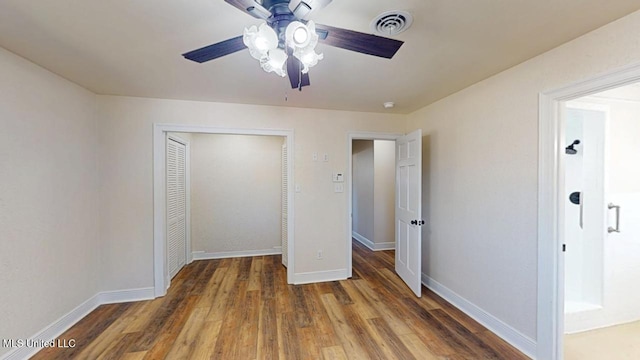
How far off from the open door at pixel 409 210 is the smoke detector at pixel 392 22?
1569 mm

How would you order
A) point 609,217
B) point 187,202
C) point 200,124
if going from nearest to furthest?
point 609,217, point 200,124, point 187,202

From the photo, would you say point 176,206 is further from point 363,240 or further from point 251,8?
point 363,240

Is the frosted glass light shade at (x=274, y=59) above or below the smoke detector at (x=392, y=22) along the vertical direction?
below

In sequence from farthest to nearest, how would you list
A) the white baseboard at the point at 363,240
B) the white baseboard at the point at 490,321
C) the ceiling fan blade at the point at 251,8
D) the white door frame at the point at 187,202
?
1. the white baseboard at the point at 363,240
2. the white door frame at the point at 187,202
3. the white baseboard at the point at 490,321
4. the ceiling fan blade at the point at 251,8

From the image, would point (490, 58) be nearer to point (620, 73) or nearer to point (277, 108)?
point (620, 73)

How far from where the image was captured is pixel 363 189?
17.7 feet

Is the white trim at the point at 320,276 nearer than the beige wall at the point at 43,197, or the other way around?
the beige wall at the point at 43,197

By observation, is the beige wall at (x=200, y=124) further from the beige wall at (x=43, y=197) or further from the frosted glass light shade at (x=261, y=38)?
the frosted glass light shade at (x=261, y=38)

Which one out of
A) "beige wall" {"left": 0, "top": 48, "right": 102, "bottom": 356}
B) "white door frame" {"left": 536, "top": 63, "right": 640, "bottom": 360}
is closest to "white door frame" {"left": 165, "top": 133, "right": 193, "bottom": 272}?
"beige wall" {"left": 0, "top": 48, "right": 102, "bottom": 356}

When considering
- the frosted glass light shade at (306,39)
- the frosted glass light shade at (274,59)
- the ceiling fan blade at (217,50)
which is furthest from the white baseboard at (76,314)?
the frosted glass light shade at (306,39)

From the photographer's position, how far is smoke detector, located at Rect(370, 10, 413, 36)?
4.59ft

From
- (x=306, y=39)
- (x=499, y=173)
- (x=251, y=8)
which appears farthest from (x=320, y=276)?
(x=251, y=8)

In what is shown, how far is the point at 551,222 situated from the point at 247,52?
257 centimetres

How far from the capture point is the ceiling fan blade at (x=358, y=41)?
1140mm
